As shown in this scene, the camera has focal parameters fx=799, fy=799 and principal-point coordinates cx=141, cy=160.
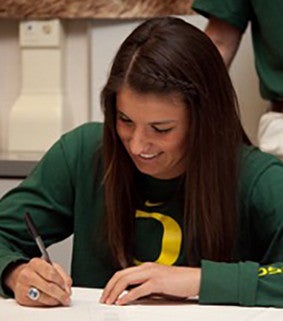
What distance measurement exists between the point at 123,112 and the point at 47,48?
118 cm

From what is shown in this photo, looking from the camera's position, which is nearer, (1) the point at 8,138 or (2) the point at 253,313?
(2) the point at 253,313

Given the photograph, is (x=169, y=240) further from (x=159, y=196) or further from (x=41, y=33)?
(x=41, y=33)

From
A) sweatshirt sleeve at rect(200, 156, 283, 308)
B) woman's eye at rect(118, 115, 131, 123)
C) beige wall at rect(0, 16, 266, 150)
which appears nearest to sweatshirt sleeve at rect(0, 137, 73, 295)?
woman's eye at rect(118, 115, 131, 123)

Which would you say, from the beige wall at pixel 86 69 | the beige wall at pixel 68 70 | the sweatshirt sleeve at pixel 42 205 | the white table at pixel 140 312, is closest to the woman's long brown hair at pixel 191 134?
the sweatshirt sleeve at pixel 42 205

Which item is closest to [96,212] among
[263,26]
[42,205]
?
[42,205]

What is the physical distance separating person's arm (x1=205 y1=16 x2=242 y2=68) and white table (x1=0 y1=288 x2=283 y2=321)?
877mm

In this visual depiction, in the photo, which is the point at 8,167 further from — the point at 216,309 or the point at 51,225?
the point at 216,309

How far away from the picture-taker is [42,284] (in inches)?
48.2

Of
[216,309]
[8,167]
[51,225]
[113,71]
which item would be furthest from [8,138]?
[216,309]

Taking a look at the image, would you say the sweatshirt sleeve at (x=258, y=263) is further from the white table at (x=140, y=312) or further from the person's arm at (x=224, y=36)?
the person's arm at (x=224, y=36)

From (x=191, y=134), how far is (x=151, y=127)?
0.08m

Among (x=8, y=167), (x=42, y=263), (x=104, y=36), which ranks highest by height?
(x=104, y=36)

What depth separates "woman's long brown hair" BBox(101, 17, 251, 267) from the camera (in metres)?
1.32

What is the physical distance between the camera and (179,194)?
1457 millimetres
